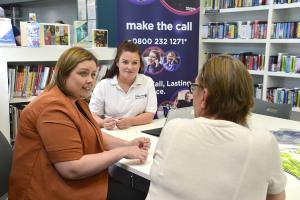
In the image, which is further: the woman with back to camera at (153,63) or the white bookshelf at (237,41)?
the white bookshelf at (237,41)

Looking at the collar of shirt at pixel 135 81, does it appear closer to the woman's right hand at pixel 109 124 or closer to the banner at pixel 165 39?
the woman's right hand at pixel 109 124

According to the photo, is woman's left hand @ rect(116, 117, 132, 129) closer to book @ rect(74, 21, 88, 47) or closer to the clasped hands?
the clasped hands

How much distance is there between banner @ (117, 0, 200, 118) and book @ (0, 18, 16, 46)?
106 cm

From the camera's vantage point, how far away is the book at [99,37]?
315 cm

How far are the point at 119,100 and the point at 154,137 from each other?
0.60 meters

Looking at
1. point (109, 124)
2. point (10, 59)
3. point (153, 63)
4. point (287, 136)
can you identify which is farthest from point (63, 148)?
point (153, 63)

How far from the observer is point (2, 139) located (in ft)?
5.29

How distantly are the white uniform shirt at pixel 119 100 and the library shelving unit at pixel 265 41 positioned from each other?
168 cm

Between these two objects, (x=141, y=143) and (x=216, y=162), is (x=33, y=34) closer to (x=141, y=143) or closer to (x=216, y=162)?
(x=141, y=143)

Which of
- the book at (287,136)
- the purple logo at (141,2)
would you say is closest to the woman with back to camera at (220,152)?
the book at (287,136)

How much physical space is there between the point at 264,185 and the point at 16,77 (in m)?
2.41

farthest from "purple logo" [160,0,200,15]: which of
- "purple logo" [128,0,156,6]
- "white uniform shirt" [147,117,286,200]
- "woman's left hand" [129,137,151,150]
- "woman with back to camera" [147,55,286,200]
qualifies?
"white uniform shirt" [147,117,286,200]

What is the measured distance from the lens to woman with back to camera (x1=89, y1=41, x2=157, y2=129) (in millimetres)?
2502

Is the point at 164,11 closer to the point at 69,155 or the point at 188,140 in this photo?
the point at 69,155
